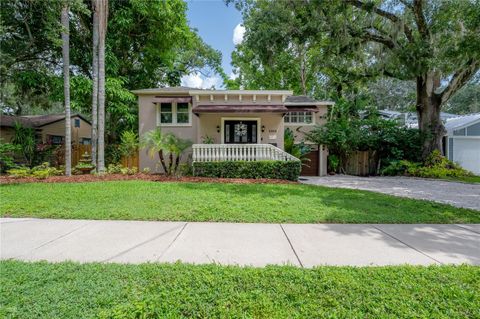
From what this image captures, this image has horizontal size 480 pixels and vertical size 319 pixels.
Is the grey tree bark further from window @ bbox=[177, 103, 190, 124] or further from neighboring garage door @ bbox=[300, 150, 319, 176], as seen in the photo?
neighboring garage door @ bbox=[300, 150, 319, 176]

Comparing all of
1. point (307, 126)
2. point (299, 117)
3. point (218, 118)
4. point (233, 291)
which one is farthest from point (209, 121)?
point (233, 291)

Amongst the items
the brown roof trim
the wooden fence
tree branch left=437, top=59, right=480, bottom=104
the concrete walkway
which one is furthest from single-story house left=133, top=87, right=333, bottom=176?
the concrete walkway

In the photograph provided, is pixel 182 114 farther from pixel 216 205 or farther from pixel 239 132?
pixel 216 205

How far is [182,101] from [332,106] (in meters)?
9.74

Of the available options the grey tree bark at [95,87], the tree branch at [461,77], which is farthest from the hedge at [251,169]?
the tree branch at [461,77]

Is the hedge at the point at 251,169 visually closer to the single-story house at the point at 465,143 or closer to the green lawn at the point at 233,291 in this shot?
the green lawn at the point at 233,291

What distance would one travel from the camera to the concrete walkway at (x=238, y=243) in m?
3.59

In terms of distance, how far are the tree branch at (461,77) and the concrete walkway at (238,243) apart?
11173 mm

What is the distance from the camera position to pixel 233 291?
8.88 feet

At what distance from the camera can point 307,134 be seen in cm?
1543

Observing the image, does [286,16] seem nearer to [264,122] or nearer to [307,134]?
[264,122]

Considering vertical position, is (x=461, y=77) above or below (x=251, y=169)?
above

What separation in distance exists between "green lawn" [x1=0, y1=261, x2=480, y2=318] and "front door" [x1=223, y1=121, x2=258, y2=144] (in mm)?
10947

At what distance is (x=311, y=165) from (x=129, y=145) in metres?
10.7
